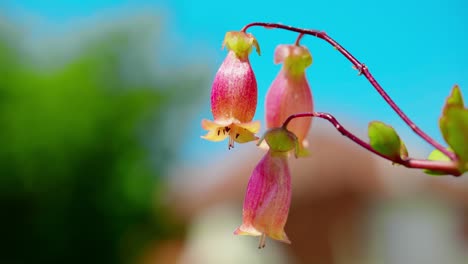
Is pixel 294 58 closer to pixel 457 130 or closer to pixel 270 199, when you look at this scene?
pixel 270 199

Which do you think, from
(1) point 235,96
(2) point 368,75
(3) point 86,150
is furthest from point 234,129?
(3) point 86,150

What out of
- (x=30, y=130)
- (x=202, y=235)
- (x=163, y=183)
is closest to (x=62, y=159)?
(x=30, y=130)

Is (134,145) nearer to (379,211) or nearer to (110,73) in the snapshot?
(110,73)

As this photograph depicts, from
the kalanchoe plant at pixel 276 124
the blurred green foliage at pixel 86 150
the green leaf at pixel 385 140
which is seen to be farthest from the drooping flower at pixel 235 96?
the blurred green foliage at pixel 86 150

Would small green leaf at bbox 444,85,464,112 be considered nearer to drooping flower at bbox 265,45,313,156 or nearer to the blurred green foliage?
drooping flower at bbox 265,45,313,156

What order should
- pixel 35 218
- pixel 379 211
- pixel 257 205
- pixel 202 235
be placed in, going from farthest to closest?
pixel 35 218
pixel 202 235
pixel 379 211
pixel 257 205

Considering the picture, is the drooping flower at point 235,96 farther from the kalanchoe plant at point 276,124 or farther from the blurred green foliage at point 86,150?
the blurred green foliage at point 86,150
